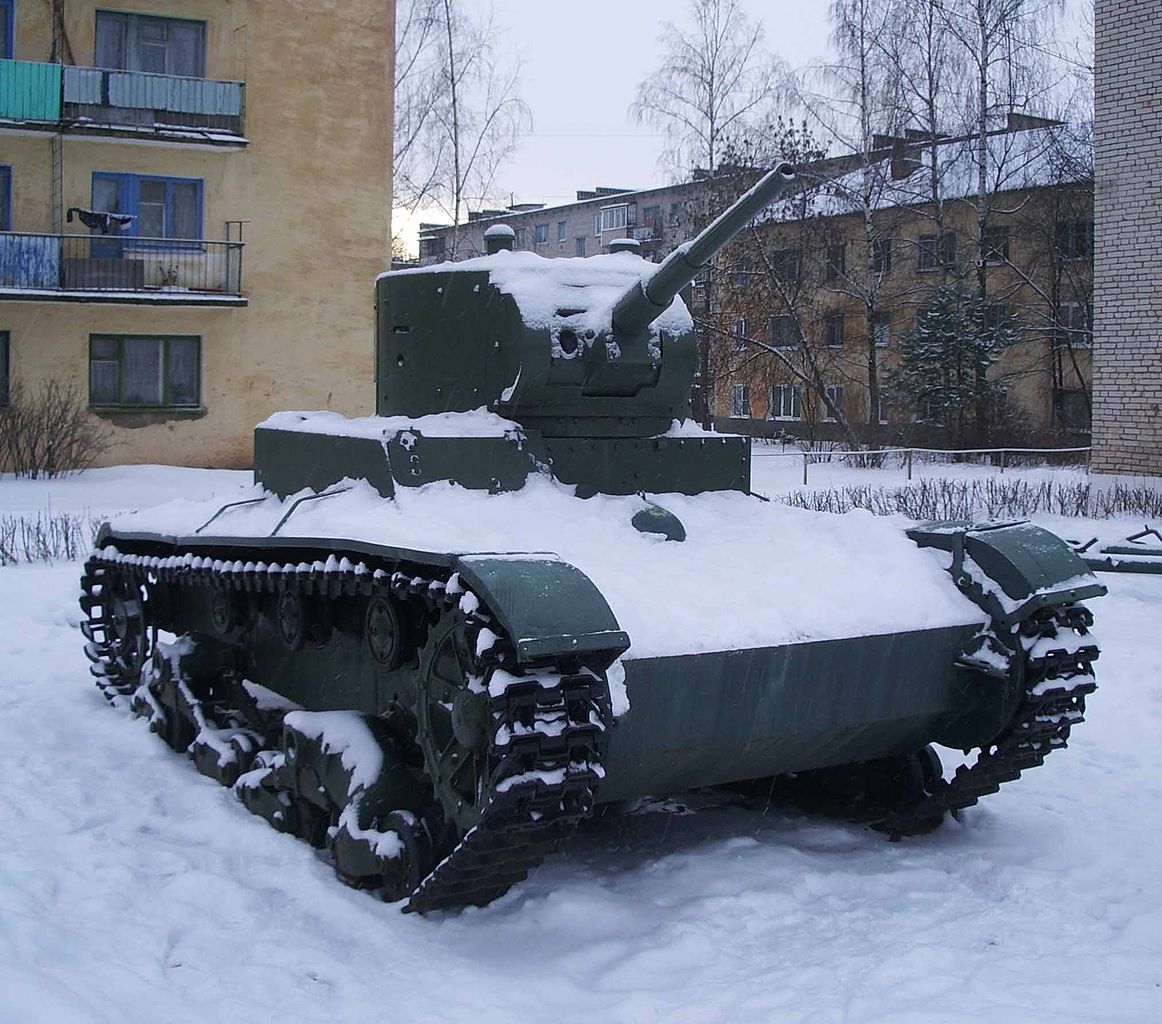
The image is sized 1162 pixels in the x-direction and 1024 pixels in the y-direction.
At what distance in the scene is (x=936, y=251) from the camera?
1177 inches

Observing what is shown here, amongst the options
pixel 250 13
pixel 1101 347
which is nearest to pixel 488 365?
pixel 1101 347

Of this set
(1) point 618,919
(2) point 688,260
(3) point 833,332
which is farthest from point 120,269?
(3) point 833,332

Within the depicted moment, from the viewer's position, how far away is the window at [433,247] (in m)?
38.1

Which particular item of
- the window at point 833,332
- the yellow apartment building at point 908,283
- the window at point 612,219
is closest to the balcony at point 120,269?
the yellow apartment building at point 908,283

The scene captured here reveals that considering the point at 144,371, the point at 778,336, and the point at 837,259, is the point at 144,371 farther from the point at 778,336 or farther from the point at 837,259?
the point at 837,259

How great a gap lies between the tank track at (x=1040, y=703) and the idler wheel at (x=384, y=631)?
7.93 feet

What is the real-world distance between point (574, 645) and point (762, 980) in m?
1.25

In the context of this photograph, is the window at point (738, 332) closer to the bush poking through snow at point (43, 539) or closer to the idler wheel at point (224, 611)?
the bush poking through snow at point (43, 539)

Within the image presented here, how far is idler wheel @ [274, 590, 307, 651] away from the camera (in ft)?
20.5

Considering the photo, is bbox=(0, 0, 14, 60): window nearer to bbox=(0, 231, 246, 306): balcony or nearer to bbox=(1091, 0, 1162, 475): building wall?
bbox=(0, 231, 246, 306): balcony

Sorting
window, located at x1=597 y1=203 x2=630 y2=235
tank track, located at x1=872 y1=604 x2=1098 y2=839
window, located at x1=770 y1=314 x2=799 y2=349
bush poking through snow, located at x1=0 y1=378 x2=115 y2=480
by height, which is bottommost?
tank track, located at x1=872 y1=604 x2=1098 y2=839

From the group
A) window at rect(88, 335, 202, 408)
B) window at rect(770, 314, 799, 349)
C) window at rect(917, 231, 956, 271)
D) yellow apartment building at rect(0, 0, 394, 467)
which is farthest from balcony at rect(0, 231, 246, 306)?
window at rect(917, 231, 956, 271)

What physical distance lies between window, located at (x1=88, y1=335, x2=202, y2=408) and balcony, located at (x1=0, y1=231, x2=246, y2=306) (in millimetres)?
891

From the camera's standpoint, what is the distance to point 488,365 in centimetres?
653
